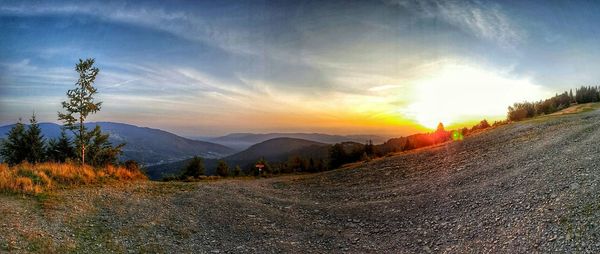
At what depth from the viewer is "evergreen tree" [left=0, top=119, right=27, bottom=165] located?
33.8m

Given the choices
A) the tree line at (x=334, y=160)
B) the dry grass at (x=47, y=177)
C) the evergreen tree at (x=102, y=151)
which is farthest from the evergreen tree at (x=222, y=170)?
the dry grass at (x=47, y=177)

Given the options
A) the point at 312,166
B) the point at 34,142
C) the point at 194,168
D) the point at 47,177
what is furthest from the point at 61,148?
the point at 312,166

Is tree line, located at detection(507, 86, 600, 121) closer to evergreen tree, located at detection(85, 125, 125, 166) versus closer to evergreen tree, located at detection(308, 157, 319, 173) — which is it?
evergreen tree, located at detection(308, 157, 319, 173)

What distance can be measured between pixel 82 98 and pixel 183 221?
13.5m

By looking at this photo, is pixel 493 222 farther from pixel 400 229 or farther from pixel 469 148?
pixel 469 148

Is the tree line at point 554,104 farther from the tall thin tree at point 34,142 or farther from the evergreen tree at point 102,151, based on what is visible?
the tall thin tree at point 34,142

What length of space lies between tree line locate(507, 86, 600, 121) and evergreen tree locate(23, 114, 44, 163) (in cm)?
4646

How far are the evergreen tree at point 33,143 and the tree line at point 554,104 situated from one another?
152 feet

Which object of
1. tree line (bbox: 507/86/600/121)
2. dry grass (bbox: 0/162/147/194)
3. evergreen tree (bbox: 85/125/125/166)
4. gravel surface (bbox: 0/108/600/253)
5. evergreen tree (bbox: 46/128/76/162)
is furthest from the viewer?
evergreen tree (bbox: 46/128/76/162)

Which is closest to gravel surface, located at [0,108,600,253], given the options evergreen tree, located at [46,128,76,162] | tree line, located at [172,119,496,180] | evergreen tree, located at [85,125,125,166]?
evergreen tree, located at [85,125,125,166]

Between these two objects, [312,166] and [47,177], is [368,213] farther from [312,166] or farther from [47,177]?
[312,166]

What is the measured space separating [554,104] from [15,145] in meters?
53.2

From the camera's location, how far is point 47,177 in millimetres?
14555

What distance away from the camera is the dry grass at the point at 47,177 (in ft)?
42.4
